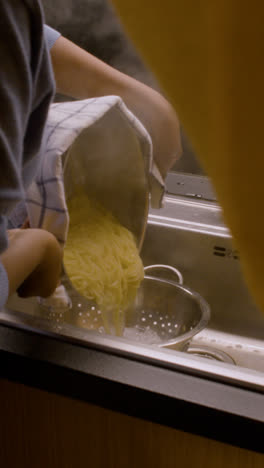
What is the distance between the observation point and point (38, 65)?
0.42 m

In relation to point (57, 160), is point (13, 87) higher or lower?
higher

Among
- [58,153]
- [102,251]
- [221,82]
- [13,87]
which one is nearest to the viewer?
[221,82]

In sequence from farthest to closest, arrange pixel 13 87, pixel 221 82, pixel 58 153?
pixel 58 153
pixel 13 87
pixel 221 82

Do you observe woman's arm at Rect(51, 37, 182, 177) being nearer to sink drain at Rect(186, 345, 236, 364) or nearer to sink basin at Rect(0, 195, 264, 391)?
sink basin at Rect(0, 195, 264, 391)

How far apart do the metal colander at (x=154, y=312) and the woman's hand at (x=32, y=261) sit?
159 millimetres

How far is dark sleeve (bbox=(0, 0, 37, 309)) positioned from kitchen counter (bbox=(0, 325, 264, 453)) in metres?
0.26

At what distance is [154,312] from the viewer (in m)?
1.09

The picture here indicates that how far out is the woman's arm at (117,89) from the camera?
0.81m

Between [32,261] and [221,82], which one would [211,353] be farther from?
[221,82]

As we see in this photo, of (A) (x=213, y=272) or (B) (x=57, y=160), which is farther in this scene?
(A) (x=213, y=272)

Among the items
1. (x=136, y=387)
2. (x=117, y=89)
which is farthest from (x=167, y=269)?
(x=136, y=387)

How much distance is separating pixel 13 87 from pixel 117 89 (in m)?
0.50

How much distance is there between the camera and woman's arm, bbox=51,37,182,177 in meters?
0.81

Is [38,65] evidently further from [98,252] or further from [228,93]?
[98,252]
